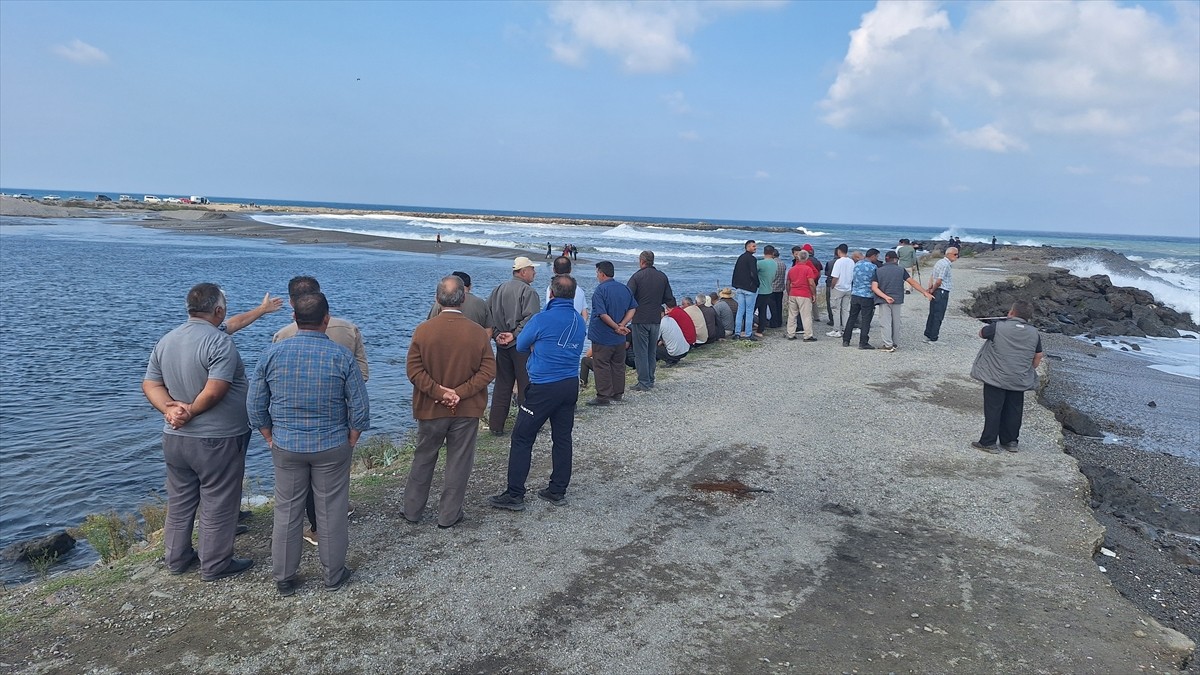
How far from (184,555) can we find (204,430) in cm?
96

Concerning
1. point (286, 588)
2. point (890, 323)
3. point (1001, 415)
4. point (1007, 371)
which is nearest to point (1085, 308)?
point (890, 323)

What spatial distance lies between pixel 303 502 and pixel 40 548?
4105 millimetres

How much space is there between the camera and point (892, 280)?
13352 mm

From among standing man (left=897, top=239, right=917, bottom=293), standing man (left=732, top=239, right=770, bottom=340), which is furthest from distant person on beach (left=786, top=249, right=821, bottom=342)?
standing man (left=897, top=239, right=917, bottom=293)

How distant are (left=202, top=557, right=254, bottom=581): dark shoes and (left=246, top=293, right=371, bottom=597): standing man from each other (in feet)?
1.34

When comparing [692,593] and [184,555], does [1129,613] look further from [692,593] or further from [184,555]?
[184,555]

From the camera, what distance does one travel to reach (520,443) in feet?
20.3

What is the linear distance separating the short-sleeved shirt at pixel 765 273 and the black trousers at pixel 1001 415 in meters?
7.06

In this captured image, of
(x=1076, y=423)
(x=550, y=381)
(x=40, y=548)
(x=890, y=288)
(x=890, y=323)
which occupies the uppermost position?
(x=890, y=288)

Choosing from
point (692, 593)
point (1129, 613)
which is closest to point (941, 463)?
point (1129, 613)

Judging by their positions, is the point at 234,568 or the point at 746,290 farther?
the point at 746,290

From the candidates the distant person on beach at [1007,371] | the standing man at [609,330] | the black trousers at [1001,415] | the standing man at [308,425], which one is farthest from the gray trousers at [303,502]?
the black trousers at [1001,415]

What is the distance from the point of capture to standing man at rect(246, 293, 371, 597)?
457 cm

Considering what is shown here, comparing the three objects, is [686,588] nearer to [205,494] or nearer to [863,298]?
[205,494]
